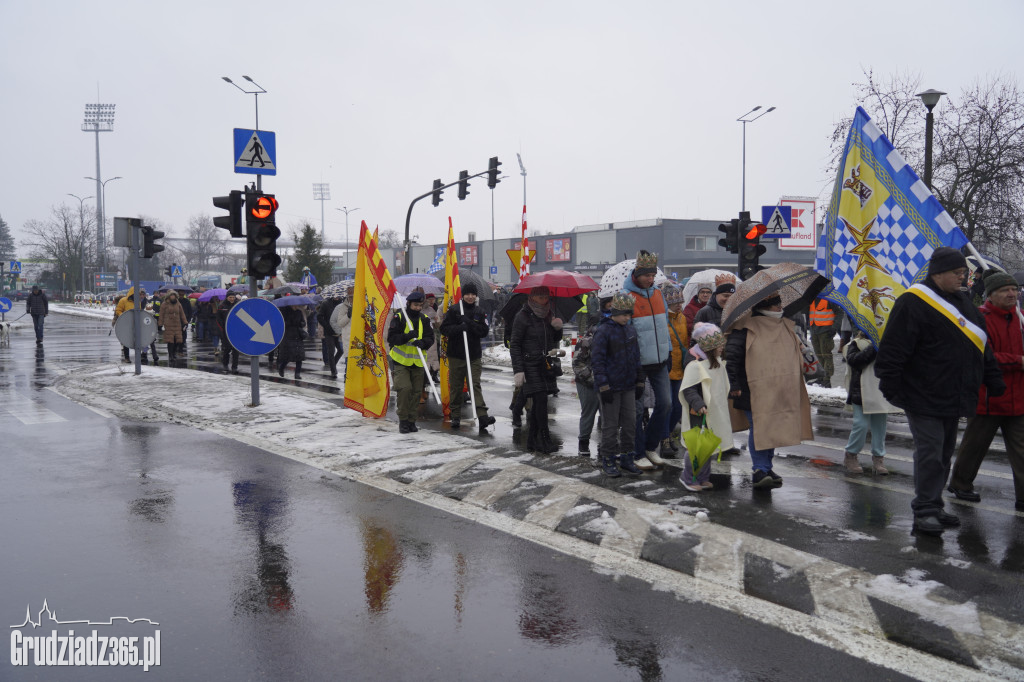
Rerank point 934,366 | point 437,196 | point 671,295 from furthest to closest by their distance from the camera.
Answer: point 437,196
point 671,295
point 934,366

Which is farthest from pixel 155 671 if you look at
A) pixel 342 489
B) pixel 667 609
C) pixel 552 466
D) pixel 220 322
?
pixel 220 322

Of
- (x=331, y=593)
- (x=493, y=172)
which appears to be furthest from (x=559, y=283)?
(x=493, y=172)

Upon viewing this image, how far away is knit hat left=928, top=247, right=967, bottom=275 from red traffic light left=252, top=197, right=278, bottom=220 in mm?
8403

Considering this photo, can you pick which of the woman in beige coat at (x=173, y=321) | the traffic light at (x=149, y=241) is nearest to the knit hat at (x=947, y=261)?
the traffic light at (x=149, y=241)

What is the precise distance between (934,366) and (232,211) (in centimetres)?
903

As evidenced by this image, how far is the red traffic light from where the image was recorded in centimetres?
1120

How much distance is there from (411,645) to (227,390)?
10.5 meters

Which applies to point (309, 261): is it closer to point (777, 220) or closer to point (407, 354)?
point (777, 220)

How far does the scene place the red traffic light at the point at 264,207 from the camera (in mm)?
11203

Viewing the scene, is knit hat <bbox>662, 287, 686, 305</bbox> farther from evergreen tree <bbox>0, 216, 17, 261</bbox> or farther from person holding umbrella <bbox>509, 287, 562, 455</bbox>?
evergreen tree <bbox>0, 216, 17, 261</bbox>

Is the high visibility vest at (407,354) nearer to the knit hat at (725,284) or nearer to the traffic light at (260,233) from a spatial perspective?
the traffic light at (260,233)

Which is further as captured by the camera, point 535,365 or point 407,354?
point 407,354

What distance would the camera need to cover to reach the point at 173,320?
20.0 metres

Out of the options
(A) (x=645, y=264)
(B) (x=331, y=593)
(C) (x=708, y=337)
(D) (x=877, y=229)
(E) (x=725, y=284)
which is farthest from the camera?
(E) (x=725, y=284)
